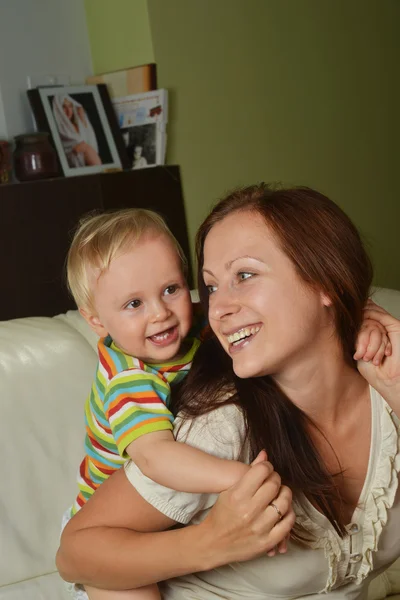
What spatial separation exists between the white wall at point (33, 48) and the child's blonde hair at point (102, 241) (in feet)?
6.48

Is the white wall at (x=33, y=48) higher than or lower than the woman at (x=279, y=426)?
higher

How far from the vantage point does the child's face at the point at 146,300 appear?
162 cm

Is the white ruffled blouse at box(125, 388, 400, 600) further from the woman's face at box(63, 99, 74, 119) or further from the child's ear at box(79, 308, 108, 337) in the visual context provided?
the woman's face at box(63, 99, 74, 119)

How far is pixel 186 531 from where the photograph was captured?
1398mm

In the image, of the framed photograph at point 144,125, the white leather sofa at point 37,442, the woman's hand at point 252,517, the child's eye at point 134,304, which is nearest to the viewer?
the woman's hand at point 252,517

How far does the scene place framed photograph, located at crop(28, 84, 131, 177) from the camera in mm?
3537

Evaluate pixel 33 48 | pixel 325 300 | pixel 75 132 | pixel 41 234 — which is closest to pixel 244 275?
pixel 325 300

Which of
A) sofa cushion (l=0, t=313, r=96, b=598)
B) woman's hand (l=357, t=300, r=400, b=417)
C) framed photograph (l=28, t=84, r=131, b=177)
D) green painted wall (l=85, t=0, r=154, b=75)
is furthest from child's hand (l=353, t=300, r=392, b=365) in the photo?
green painted wall (l=85, t=0, r=154, b=75)

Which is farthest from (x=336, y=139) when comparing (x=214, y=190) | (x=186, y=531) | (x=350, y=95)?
(x=186, y=531)

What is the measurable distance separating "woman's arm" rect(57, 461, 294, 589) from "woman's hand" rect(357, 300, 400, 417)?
398 mm

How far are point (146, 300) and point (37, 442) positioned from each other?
520 millimetres

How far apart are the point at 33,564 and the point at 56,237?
58.2 inches

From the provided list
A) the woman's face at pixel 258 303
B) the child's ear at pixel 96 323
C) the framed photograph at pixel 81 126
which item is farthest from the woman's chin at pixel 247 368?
the framed photograph at pixel 81 126

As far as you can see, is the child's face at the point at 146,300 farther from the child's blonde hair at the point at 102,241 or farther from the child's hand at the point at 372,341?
the child's hand at the point at 372,341
